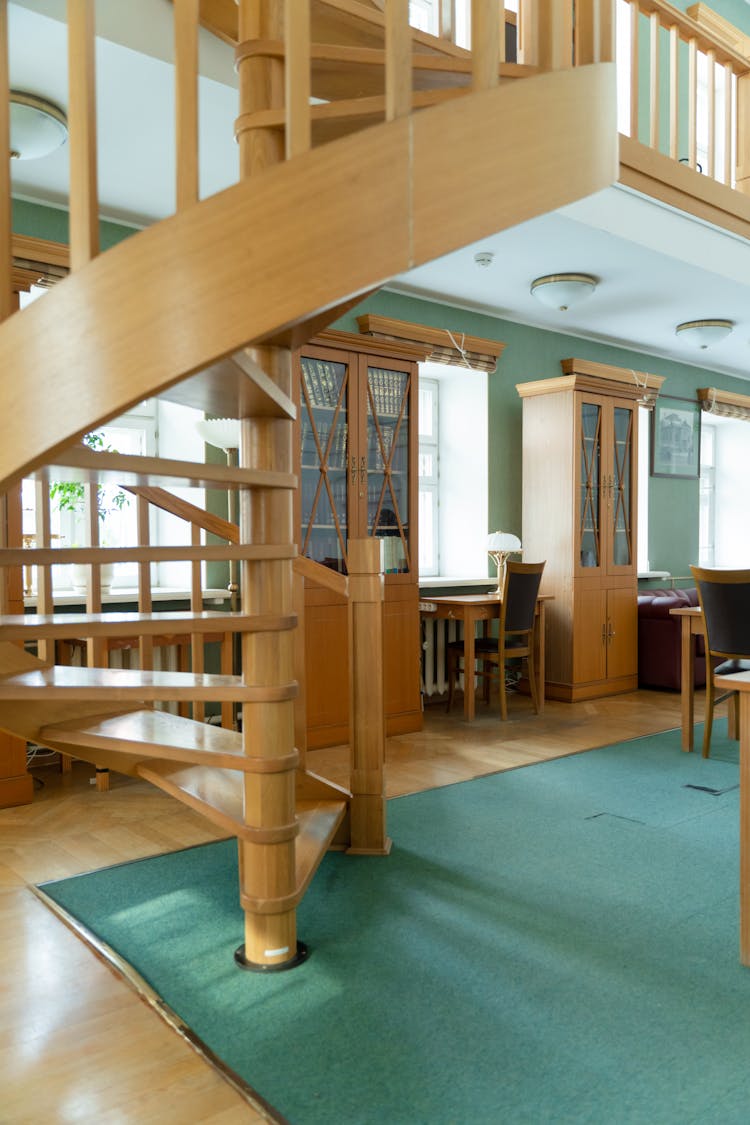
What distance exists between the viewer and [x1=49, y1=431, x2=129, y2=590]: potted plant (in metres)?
4.27

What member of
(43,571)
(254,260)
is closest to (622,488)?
(43,571)

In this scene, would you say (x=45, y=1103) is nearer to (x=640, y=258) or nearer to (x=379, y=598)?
(x=379, y=598)

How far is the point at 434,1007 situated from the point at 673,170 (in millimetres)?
3954

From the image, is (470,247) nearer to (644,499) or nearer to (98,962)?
(644,499)

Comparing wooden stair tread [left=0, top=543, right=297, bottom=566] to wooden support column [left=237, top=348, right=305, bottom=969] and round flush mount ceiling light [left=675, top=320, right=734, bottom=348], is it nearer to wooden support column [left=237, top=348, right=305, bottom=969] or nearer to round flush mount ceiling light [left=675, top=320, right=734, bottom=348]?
wooden support column [left=237, top=348, right=305, bottom=969]

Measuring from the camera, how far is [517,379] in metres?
6.70

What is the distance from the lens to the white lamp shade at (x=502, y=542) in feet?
19.6

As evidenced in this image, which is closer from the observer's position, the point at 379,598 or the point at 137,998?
the point at 137,998

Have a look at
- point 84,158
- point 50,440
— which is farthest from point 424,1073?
point 84,158

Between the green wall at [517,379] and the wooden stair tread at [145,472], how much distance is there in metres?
3.63

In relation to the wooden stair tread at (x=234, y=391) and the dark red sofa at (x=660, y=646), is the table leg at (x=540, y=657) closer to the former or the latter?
the dark red sofa at (x=660, y=646)

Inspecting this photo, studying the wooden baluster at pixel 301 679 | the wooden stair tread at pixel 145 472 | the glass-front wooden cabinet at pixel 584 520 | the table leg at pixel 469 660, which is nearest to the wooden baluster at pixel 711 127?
the glass-front wooden cabinet at pixel 584 520

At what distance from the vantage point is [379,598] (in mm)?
3025

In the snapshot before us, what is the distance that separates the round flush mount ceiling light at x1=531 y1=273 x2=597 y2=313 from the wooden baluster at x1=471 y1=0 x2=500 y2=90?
3.97 meters
